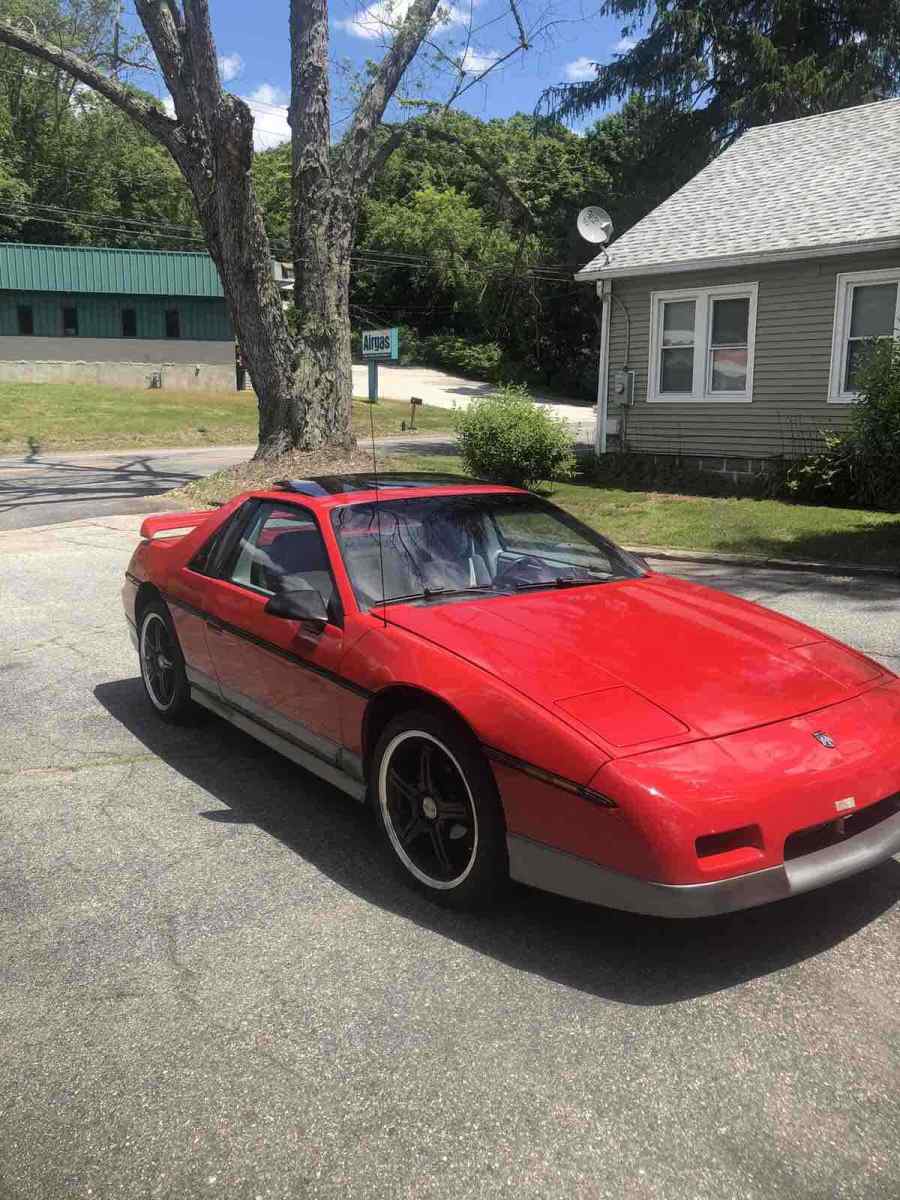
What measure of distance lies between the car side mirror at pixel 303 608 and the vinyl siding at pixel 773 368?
42.7ft

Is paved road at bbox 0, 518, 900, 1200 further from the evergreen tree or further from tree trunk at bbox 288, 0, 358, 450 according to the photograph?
the evergreen tree

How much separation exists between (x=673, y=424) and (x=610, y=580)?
13368 millimetres

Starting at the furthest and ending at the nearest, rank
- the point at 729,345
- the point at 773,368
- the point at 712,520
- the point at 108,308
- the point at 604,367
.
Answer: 1. the point at 108,308
2. the point at 604,367
3. the point at 729,345
4. the point at 773,368
5. the point at 712,520

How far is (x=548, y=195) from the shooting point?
1834 inches

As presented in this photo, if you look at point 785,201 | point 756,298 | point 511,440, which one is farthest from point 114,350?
point 756,298

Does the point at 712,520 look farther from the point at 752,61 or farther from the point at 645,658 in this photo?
the point at 752,61

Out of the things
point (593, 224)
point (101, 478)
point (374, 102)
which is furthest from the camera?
point (101, 478)

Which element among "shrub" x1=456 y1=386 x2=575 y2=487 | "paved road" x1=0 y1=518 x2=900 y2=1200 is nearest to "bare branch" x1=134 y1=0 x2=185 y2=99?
"shrub" x1=456 y1=386 x2=575 y2=487

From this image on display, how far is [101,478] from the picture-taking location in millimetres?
19672

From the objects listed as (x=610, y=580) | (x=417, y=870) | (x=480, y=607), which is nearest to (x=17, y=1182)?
(x=417, y=870)

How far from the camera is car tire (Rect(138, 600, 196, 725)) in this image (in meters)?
5.15

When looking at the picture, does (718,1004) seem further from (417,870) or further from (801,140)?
(801,140)

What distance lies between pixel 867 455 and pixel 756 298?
376 centimetres

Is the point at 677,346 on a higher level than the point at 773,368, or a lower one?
higher
